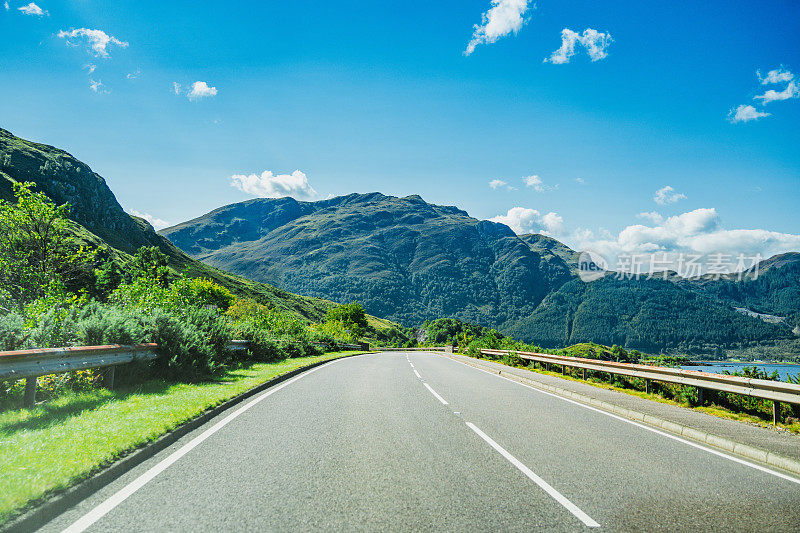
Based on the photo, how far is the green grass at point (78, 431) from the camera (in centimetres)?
392

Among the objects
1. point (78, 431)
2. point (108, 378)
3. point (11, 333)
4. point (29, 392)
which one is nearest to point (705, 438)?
point (78, 431)

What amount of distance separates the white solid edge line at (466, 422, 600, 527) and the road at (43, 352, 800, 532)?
20 mm

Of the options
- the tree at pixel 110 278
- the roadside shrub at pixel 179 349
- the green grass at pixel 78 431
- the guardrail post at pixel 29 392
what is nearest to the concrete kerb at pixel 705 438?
the green grass at pixel 78 431

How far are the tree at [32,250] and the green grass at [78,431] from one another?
6.56 m

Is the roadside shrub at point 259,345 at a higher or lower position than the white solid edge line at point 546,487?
lower

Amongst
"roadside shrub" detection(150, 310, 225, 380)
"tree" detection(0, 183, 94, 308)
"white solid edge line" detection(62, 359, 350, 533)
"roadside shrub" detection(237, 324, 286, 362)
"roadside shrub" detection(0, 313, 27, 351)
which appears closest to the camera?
"white solid edge line" detection(62, 359, 350, 533)

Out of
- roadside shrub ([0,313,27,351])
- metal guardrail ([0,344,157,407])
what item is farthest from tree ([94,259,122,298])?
roadside shrub ([0,313,27,351])

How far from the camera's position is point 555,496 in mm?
4301

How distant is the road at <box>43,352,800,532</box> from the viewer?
3660 millimetres

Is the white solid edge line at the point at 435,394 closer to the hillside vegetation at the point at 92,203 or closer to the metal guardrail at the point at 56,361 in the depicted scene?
the metal guardrail at the point at 56,361

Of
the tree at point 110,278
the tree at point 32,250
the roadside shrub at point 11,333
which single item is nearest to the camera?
the roadside shrub at point 11,333

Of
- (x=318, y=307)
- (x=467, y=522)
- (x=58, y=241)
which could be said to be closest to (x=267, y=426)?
(x=467, y=522)

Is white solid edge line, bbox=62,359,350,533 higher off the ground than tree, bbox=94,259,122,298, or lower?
lower

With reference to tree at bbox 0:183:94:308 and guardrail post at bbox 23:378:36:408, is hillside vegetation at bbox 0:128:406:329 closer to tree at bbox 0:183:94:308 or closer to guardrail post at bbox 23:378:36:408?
tree at bbox 0:183:94:308
